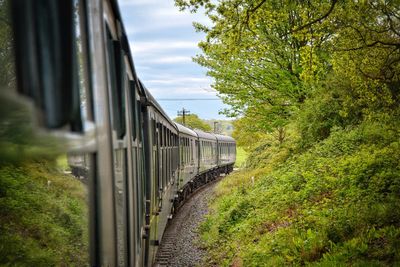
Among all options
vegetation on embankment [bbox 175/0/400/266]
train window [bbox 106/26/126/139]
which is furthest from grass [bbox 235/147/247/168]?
train window [bbox 106/26/126/139]

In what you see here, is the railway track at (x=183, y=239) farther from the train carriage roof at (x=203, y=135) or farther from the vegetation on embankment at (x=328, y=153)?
the train carriage roof at (x=203, y=135)

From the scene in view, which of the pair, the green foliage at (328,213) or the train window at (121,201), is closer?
the train window at (121,201)

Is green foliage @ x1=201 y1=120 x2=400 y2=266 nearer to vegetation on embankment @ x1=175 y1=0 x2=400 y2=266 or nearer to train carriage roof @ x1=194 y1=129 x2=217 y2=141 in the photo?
vegetation on embankment @ x1=175 y1=0 x2=400 y2=266

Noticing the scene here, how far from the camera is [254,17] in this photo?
30.6 ft

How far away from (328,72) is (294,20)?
2.38 meters

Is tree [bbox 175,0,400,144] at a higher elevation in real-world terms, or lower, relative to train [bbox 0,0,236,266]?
higher

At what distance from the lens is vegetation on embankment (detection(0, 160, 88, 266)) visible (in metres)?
1.59

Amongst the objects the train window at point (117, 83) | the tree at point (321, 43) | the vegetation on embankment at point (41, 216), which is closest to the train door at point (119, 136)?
the train window at point (117, 83)

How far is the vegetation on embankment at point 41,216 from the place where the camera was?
1589 millimetres

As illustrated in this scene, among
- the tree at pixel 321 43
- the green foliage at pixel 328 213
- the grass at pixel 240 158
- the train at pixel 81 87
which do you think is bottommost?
the grass at pixel 240 158

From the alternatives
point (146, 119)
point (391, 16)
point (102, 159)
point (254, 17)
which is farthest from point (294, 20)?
point (102, 159)

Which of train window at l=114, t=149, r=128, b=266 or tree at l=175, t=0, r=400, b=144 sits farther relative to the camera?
tree at l=175, t=0, r=400, b=144

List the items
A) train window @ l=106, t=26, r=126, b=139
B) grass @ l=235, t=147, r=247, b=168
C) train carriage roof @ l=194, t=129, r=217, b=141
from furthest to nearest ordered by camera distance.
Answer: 1. grass @ l=235, t=147, r=247, b=168
2. train carriage roof @ l=194, t=129, r=217, b=141
3. train window @ l=106, t=26, r=126, b=139

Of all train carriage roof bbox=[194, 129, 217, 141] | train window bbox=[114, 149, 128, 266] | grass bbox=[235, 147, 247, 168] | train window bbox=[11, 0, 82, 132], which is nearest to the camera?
train window bbox=[11, 0, 82, 132]
